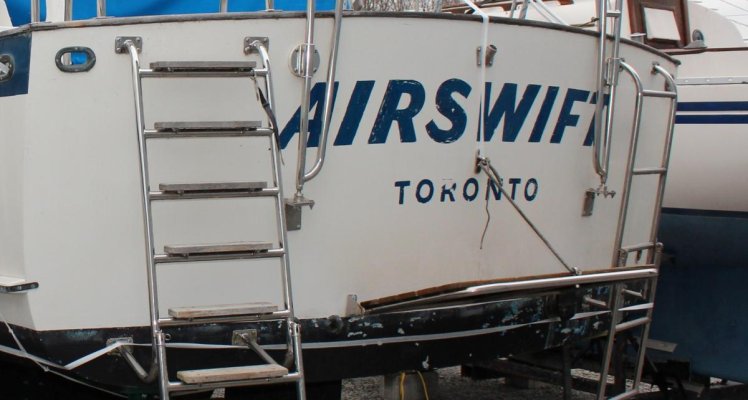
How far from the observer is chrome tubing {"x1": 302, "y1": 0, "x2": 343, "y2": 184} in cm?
353

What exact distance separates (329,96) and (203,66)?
458 millimetres

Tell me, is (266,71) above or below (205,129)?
above

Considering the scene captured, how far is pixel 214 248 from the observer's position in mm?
3303

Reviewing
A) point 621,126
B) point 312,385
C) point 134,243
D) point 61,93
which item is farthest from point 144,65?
point 621,126

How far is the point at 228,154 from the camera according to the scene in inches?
136

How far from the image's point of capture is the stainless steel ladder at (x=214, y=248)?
3.17 m

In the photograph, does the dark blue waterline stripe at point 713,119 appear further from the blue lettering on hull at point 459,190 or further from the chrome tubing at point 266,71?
the chrome tubing at point 266,71

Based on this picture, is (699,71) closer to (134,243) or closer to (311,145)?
(311,145)

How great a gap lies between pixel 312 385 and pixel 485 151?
107 centimetres

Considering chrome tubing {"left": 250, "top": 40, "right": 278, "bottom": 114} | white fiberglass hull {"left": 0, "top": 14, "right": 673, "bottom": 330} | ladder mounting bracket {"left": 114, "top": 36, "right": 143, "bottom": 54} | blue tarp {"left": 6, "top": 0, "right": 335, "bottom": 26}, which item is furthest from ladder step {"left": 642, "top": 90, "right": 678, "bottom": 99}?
ladder mounting bracket {"left": 114, "top": 36, "right": 143, "bottom": 54}

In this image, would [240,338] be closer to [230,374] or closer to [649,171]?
[230,374]

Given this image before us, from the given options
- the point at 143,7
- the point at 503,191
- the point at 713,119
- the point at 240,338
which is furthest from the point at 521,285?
the point at 713,119

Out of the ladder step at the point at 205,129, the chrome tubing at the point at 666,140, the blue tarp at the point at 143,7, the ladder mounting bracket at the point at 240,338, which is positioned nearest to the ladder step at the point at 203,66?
the ladder step at the point at 205,129

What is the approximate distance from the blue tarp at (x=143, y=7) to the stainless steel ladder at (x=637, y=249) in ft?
5.08
